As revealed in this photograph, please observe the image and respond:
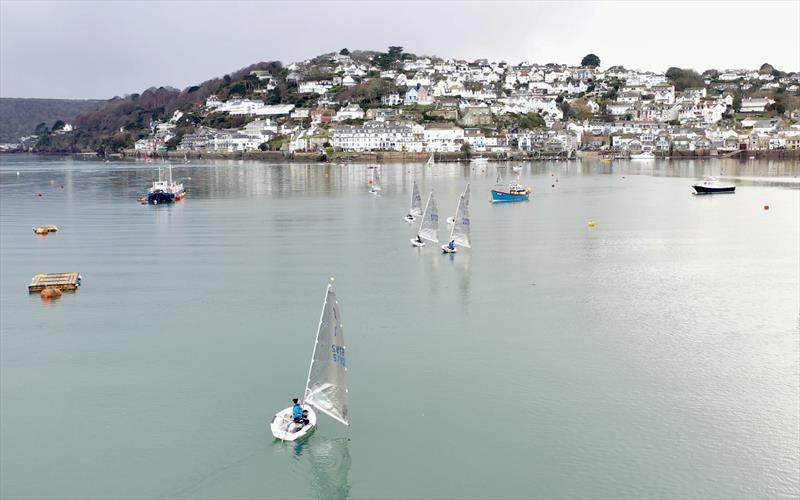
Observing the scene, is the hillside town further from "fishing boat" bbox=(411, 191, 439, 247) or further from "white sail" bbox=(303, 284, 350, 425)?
"white sail" bbox=(303, 284, 350, 425)

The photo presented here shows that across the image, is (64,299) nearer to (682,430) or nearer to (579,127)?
(682,430)

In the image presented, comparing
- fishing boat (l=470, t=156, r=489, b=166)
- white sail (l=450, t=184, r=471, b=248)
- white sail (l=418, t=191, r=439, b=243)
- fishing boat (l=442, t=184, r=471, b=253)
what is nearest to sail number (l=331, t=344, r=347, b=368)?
fishing boat (l=442, t=184, r=471, b=253)

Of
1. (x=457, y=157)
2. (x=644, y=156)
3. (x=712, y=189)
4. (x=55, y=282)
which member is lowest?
(x=55, y=282)

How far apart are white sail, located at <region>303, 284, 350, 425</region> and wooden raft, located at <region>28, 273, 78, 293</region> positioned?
12454 millimetres

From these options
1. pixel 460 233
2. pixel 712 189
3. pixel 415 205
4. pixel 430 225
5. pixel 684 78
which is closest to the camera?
pixel 460 233

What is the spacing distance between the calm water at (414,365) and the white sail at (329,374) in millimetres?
487

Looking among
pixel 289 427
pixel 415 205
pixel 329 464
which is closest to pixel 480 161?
pixel 415 205

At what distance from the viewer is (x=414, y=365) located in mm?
14133

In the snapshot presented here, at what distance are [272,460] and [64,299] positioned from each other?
1181 cm

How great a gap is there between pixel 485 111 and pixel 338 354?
98541 millimetres

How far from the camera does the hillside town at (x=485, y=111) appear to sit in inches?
3812

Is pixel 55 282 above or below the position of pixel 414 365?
above

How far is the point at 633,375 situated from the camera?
1372cm

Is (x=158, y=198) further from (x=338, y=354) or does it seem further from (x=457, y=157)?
(x=457, y=157)
